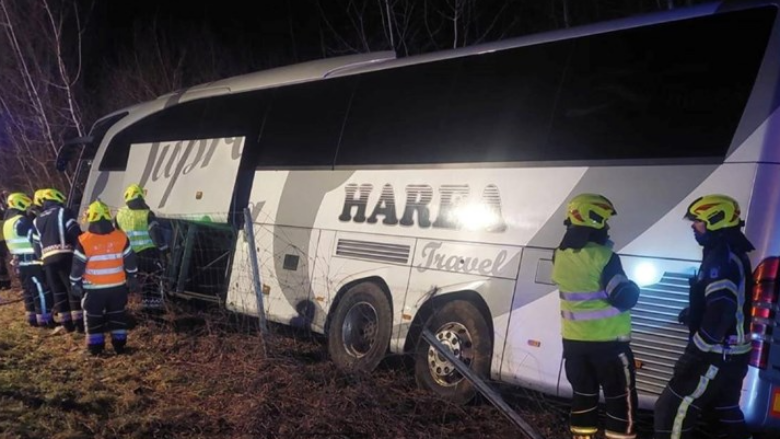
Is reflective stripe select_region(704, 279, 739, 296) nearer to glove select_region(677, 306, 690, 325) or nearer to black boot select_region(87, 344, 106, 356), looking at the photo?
glove select_region(677, 306, 690, 325)

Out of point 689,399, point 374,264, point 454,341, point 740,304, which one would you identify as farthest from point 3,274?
point 740,304

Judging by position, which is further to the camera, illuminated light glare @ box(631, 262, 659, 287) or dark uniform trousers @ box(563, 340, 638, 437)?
illuminated light glare @ box(631, 262, 659, 287)

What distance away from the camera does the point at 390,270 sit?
580 cm

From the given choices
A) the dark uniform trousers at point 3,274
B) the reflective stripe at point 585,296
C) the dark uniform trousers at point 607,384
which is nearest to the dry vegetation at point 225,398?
the dark uniform trousers at point 607,384

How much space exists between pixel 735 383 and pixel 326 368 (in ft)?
11.3

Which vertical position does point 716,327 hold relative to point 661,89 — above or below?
below

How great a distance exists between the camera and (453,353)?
5.21 meters

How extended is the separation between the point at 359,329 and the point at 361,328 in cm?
3

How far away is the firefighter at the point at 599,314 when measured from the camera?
13.1 feet

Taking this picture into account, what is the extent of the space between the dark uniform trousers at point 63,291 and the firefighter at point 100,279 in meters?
1.12

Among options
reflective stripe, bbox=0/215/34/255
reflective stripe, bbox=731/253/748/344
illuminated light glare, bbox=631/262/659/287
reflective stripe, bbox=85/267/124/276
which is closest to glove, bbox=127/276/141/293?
reflective stripe, bbox=85/267/124/276

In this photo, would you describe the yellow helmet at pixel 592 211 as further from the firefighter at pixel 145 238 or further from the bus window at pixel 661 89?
the firefighter at pixel 145 238

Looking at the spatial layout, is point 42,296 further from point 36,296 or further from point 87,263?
point 87,263

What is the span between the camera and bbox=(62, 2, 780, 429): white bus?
12.9 feet
